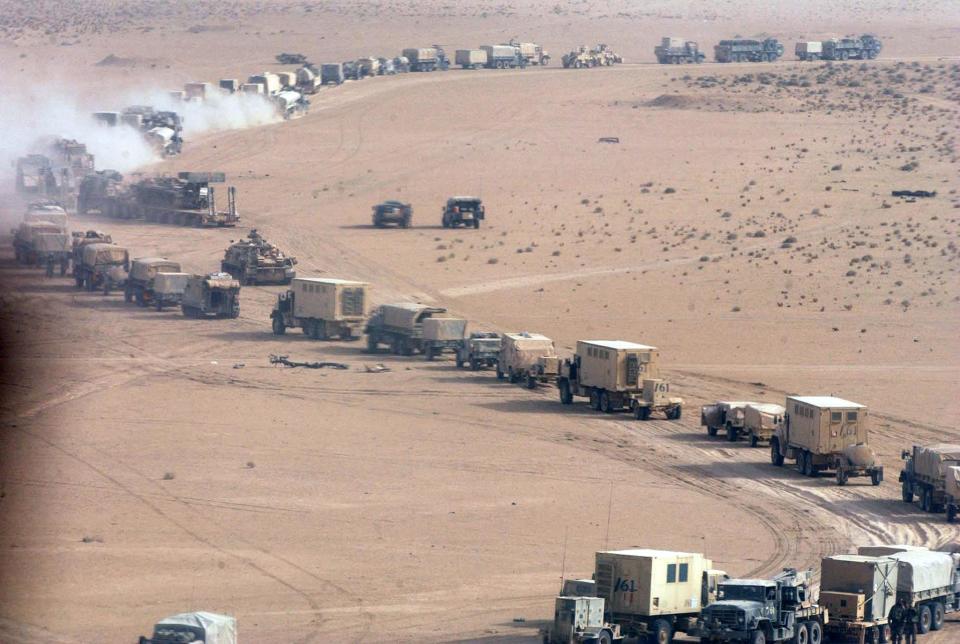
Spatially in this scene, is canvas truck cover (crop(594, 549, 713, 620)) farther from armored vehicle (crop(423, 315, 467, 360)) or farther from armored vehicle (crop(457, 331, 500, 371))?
armored vehicle (crop(423, 315, 467, 360))

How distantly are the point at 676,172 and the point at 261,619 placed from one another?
6060cm

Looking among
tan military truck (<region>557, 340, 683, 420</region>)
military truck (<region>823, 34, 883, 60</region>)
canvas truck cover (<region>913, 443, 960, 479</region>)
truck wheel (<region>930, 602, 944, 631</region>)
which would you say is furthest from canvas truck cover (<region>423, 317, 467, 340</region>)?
military truck (<region>823, 34, 883, 60</region>)

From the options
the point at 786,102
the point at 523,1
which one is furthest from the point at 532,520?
the point at 523,1

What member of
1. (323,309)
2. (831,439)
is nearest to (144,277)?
(323,309)

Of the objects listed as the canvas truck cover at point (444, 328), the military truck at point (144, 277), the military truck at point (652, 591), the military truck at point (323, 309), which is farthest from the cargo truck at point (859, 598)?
the military truck at point (144, 277)

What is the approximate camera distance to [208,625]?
21703 millimetres

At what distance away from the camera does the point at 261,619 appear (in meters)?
25.3

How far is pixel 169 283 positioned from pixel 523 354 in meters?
16.1

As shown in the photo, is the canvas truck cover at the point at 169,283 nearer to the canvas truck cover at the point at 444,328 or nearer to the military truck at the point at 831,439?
the canvas truck cover at the point at 444,328

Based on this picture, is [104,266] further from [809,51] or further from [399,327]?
[809,51]

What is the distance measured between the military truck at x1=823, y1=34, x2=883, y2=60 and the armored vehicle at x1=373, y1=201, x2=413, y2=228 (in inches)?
2555

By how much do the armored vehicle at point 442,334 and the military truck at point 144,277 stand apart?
1227 cm

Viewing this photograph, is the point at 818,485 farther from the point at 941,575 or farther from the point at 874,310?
the point at 874,310

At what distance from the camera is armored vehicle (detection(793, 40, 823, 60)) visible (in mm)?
128375
